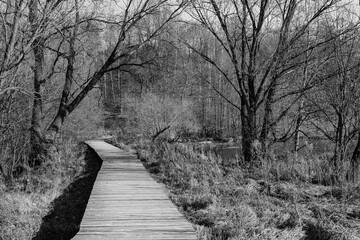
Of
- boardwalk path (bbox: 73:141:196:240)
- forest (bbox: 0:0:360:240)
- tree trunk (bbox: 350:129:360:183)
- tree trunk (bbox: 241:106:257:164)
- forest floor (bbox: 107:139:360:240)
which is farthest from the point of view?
tree trunk (bbox: 241:106:257:164)

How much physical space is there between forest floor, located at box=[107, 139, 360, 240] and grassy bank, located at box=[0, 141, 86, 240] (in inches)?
89.2

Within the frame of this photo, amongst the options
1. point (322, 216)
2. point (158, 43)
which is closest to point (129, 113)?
point (158, 43)

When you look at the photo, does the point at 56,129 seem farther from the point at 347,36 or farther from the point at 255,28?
the point at 347,36

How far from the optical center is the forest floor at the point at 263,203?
405 cm

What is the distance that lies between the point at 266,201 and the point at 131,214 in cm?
207

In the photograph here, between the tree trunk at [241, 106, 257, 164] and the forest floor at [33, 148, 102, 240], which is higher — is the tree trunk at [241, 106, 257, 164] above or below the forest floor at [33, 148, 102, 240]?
above

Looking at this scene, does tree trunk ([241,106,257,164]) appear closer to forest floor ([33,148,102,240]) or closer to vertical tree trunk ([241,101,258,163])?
vertical tree trunk ([241,101,258,163])

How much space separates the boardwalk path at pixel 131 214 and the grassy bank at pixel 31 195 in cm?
95

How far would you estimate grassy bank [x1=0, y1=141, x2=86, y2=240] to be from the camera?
499 centimetres

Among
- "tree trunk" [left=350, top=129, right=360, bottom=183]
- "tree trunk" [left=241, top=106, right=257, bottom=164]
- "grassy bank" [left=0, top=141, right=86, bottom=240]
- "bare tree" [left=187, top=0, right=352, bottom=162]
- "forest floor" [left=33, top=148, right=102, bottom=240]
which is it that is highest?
"bare tree" [left=187, top=0, right=352, bottom=162]

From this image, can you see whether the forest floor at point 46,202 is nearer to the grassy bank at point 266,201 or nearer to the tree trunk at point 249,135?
the grassy bank at point 266,201

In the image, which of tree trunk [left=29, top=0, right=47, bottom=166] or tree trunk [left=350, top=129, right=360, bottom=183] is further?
tree trunk [left=29, top=0, right=47, bottom=166]

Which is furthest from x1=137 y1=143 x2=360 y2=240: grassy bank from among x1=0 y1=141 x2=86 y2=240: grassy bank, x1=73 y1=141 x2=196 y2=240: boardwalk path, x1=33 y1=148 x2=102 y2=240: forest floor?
x1=0 y1=141 x2=86 y2=240: grassy bank

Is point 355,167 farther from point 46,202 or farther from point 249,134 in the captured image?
point 46,202
